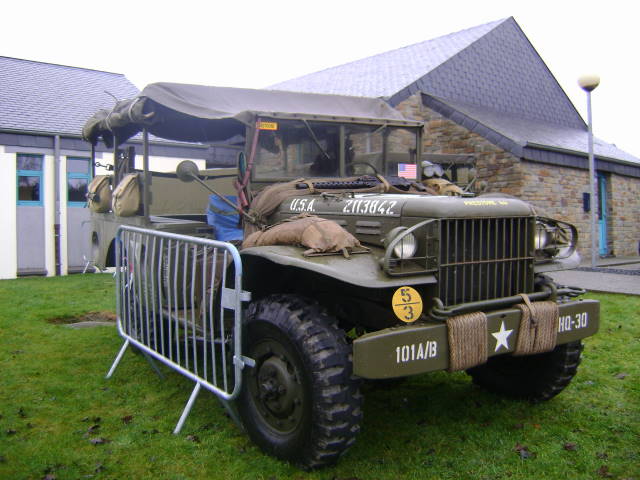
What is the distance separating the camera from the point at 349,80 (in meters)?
16.2

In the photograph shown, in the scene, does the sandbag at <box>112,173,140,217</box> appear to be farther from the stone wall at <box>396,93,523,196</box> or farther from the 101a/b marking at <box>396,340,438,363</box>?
the stone wall at <box>396,93,523,196</box>

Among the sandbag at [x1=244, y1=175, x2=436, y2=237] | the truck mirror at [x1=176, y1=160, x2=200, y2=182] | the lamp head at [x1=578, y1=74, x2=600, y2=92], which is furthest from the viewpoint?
the lamp head at [x1=578, y1=74, x2=600, y2=92]

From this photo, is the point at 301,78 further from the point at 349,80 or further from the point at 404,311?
the point at 404,311

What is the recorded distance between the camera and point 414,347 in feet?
9.62

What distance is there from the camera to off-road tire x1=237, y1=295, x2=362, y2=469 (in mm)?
2977

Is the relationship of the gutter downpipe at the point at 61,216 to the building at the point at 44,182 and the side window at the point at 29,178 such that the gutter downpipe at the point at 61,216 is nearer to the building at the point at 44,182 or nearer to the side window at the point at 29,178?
the building at the point at 44,182

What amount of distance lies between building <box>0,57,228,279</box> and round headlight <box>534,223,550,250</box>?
942 cm

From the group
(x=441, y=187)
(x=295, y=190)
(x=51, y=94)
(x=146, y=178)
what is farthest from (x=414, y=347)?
(x=51, y=94)

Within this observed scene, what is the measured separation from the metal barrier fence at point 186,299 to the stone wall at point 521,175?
907 centimetres

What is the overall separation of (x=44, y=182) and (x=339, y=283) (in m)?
11.1

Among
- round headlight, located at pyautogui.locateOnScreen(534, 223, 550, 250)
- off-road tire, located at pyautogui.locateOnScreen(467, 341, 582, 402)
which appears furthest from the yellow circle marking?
round headlight, located at pyautogui.locateOnScreen(534, 223, 550, 250)

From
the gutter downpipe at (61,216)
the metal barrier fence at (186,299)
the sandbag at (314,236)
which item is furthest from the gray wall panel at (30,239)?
the sandbag at (314,236)

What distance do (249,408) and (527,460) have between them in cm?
161

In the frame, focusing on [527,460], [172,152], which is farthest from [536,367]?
[172,152]
